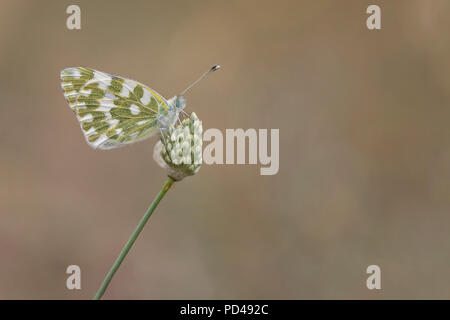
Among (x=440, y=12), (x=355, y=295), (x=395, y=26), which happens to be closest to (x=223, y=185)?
(x=355, y=295)

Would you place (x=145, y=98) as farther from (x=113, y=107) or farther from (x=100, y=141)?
(x=100, y=141)

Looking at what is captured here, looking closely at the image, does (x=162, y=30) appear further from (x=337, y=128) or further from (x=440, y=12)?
(x=440, y=12)

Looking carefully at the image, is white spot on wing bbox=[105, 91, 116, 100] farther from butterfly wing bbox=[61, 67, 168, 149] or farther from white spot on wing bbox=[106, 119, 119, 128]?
white spot on wing bbox=[106, 119, 119, 128]

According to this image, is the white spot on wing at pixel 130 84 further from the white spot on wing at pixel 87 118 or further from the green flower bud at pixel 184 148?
the green flower bud at pixel 184 148

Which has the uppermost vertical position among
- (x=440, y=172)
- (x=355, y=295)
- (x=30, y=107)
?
(x=30, y=107)

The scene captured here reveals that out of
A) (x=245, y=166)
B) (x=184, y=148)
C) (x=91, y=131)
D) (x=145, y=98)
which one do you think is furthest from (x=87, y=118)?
(x=245, y=166)

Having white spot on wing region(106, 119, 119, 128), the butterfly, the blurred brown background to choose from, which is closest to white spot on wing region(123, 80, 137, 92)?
the butterfly

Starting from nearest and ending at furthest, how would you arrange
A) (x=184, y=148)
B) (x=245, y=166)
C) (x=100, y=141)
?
(x=184, y=148)
(x=100, y=141)
(x=245, y=166)
